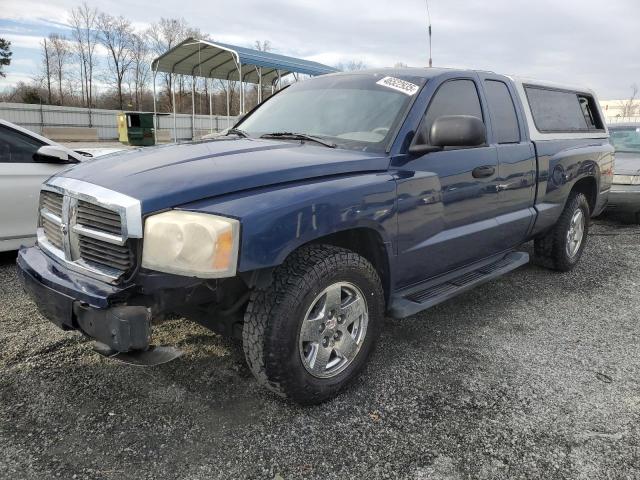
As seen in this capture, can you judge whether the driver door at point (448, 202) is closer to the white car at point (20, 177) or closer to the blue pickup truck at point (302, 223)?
the blue pickup truck at point (302, 223)

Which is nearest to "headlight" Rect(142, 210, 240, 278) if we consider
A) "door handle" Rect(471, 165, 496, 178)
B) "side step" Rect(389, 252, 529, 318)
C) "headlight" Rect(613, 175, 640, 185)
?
"side step" Rect(389, 252, 529, 318)

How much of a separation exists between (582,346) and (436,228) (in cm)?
139

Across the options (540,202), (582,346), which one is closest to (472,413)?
(582,346)

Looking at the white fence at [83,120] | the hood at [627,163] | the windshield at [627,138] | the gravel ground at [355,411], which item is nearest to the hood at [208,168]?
the gravel ground at [355,411]

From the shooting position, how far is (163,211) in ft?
7.38

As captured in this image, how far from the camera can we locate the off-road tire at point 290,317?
2.44 metres

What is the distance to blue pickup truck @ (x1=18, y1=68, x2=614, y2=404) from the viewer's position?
→ 2.27 meters

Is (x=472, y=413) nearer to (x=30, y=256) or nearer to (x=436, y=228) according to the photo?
A: (x=436, y=228)

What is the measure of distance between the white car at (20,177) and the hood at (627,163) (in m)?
7.41

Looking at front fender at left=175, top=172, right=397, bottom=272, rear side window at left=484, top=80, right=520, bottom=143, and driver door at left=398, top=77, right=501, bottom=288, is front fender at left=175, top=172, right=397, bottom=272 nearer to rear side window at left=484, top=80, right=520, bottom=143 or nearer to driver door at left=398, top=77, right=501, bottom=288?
driver door at left=398, top=77, right=501, bottom=288

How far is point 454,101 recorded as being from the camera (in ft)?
11.8

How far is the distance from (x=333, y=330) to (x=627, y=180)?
22.1 feet

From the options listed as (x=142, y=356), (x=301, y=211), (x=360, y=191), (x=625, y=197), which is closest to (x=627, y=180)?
(x=625, y=197)

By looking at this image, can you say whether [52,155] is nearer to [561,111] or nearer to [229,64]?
[561,111]
